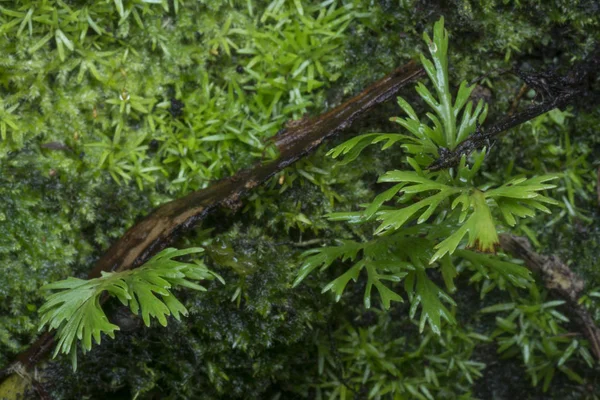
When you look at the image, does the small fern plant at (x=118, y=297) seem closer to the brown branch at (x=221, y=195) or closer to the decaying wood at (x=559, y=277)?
the brown branch at (x=221, y=195)

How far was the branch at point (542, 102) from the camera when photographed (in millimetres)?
2434

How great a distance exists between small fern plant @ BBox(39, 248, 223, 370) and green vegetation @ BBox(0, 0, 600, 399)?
1.09 feet

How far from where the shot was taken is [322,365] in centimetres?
306

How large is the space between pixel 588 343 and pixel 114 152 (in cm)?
269

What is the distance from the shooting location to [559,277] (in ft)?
9.98

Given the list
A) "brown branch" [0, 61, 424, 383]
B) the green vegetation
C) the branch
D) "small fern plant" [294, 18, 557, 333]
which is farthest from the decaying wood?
"brown branch" [0, 61, 424, 383]

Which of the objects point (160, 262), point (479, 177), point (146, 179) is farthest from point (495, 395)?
point (146, 179)

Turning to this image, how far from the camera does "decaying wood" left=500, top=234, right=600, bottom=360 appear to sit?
3.02m

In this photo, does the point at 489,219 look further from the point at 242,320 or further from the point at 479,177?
the point at 242,320

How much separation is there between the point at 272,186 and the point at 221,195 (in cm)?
27

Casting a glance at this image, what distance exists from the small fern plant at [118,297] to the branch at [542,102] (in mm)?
1154

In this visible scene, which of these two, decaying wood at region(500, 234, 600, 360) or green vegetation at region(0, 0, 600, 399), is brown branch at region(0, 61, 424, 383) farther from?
decaying wood at region(500, 234, 600, 360)

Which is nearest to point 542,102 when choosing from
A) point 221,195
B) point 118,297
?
point 221,195

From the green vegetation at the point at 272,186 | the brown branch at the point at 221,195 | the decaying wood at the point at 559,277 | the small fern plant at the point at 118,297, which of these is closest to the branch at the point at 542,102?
the green vegetation at the point at 272,186
